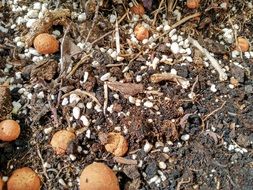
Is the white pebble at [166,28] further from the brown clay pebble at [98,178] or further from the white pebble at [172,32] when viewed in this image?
the brown clay pebble at [98,178]

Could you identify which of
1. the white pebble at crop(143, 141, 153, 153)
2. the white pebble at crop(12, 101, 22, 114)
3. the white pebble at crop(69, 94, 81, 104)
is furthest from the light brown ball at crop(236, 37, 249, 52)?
the white pebble at crop(12, 101, 22, 114)

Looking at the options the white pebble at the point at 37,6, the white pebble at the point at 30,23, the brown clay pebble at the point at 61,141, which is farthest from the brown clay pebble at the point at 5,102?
the white pebble at the point at 37,6

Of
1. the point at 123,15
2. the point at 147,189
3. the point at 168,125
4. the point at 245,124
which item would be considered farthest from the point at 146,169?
the point at 123,15

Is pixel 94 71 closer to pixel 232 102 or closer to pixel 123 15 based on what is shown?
pixel 123 15

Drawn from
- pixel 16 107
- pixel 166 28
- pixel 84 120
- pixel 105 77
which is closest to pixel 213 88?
pixel 166 28

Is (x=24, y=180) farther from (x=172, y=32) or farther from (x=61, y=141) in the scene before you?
(x=172, y=32)

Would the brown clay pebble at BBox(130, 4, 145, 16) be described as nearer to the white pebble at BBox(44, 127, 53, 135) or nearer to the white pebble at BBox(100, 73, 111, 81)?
the white pebble at BBox(100, 73, 111, 81)
